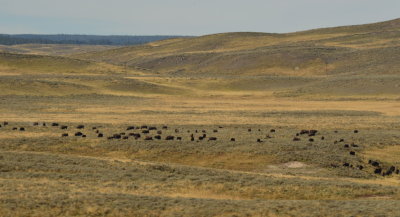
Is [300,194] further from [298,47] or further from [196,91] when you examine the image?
[298,47]

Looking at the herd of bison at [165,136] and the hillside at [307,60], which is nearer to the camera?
the herd of bison at [165,136]

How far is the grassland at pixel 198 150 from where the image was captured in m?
26.5

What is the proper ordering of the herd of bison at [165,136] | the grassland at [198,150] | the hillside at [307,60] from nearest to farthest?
the grassland at [198,150], the herd of bison at [165,136], the hillside at [307,60]

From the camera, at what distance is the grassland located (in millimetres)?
26500

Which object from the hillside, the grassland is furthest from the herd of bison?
the hillside

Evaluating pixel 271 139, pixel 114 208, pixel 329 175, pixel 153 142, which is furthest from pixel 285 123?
pixel 114 208

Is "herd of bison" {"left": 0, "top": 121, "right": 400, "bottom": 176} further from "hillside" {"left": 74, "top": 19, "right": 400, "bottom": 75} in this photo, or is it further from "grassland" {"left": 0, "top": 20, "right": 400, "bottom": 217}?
"hillside" {"left": 74, "top": 19, "right": 400, "bottom": 75}

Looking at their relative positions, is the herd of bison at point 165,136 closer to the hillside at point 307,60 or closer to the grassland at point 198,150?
the grassland at point 198,150

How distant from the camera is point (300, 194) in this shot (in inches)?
1228

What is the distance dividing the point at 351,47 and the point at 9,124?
5805 inches

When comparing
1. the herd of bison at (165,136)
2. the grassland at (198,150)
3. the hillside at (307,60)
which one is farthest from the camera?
the hillside at (307,60)

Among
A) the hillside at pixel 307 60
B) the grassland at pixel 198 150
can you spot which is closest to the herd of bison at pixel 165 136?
the grassland at pixel 198 150

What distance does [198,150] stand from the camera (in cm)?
4441

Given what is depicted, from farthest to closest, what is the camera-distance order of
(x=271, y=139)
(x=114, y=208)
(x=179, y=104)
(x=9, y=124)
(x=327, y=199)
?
1. (x=179, y=104)
2. (x=9, y=124)
3. (x=271, y=139)
4. (x=327, y=199)
5. (x=114, y=208)
